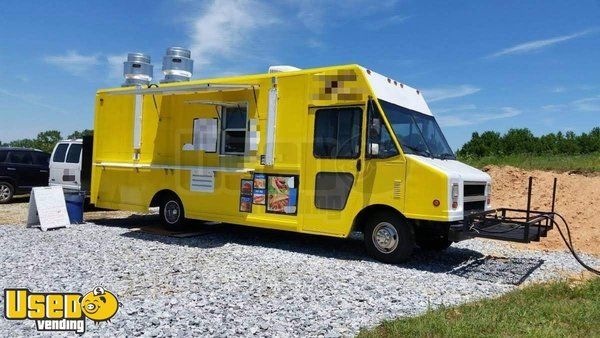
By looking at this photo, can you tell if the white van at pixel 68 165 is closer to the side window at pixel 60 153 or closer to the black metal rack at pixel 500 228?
the side window at pixel 60 153

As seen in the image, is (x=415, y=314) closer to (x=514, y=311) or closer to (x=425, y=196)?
(x=514, y=311)

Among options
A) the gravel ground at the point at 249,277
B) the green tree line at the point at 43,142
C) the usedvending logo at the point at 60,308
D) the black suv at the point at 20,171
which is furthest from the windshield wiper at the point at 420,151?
the green tree line at the point at 43,142

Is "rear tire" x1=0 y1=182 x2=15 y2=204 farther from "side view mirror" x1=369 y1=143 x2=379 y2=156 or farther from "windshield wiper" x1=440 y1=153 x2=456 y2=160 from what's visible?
"windshield wiper" x1=440 y1=153 x2=456 y2=160

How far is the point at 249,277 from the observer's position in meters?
6.80

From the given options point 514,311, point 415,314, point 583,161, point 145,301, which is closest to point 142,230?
point 145,301

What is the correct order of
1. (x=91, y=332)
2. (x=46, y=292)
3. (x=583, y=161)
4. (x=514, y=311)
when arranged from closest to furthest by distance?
1. (x=91, y=332)
2. (x=514, y=311)
3. (x=46, y=292)
4. (x=583, y=161)

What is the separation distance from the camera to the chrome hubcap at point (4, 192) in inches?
614

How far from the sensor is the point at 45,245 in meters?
8.70

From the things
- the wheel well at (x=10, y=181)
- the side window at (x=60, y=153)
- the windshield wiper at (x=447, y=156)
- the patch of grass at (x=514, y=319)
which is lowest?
the patch of grass at (x=514, y=319)

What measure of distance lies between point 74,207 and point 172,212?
2.57m

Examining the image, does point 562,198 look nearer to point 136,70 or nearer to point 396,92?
point 396,92

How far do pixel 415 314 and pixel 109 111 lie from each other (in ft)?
27.8

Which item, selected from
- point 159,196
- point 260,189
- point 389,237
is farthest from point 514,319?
point 159,196

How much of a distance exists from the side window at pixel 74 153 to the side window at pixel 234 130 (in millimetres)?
6511
